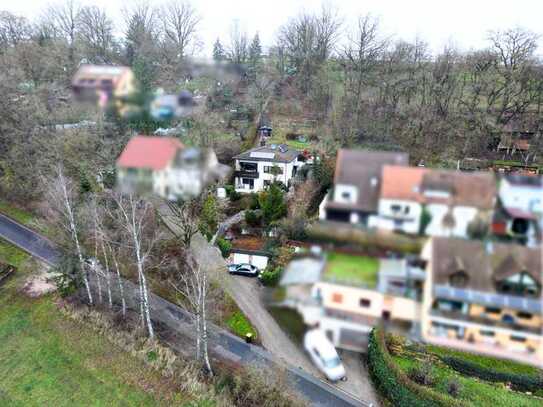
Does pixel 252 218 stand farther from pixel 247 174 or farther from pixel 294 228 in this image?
pixel 294 228

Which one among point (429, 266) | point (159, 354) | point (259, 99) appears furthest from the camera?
point (259, 99)

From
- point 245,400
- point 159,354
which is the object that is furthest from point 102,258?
point 245,400

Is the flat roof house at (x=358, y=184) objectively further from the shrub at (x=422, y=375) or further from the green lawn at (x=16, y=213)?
Answer: the green lawn at (x=16, y=213)

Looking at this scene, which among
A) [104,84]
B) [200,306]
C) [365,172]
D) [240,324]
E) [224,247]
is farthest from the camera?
[224,247]

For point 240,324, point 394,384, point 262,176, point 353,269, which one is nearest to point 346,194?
point 353,269

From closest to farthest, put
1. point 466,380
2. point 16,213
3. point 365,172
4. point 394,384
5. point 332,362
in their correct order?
point 365,172, point 394,384, point 466,380, point 332,362, point 16,213

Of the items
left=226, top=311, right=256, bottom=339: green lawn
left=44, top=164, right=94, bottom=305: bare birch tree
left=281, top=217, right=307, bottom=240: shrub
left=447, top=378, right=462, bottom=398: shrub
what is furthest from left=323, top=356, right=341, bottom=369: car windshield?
left=44, top=164, right=94, bottom=305: bare birch tree

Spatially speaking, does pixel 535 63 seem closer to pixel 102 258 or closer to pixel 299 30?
pixel 299 30
